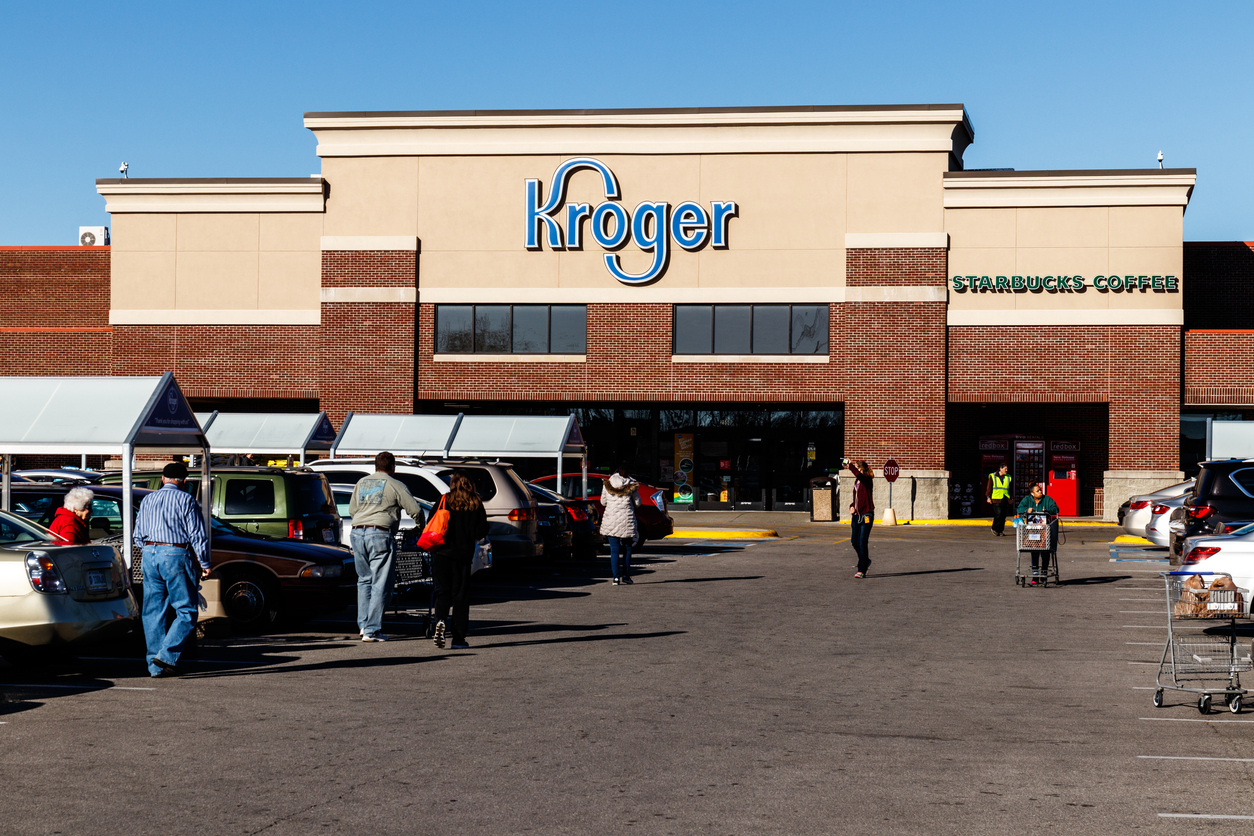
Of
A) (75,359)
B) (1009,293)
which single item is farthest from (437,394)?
(1009,293)

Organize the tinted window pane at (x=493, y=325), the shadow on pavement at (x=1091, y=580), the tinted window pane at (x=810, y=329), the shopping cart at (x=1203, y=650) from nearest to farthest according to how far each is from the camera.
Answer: the shopping cart at (x=1203, y=650) → the shadow on pavement at (x=1091, y=580) → the tinted window pane at (x=810, y=329) → the tinted window pane at (x=493, y=325)

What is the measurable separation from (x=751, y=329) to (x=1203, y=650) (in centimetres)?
2743

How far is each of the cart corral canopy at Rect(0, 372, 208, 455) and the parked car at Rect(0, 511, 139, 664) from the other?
265 centimetres

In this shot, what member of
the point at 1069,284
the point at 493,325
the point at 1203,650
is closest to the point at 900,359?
the point at 1069,284

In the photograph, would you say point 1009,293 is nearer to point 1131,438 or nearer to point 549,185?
point 1131,438

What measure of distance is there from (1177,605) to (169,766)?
7.65 m

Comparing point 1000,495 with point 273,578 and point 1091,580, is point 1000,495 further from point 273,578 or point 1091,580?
point 273,578

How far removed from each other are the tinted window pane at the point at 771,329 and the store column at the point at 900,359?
1.73 metres

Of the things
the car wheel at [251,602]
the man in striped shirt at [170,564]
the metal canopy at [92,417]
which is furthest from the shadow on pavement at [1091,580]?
the man in striped shirt at [170,564]

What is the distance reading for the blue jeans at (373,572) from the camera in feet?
43.5

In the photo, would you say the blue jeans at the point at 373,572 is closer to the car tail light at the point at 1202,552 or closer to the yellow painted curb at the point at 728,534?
the car tail light at the point at 1202,552

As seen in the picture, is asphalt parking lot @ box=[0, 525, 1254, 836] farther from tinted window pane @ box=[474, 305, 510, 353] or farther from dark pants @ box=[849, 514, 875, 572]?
tinted window pane @ box=[474, 305, 510, 353]

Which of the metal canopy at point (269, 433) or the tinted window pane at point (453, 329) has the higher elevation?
the tinted window pane at point (453, 329)

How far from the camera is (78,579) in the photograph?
10.7 m
